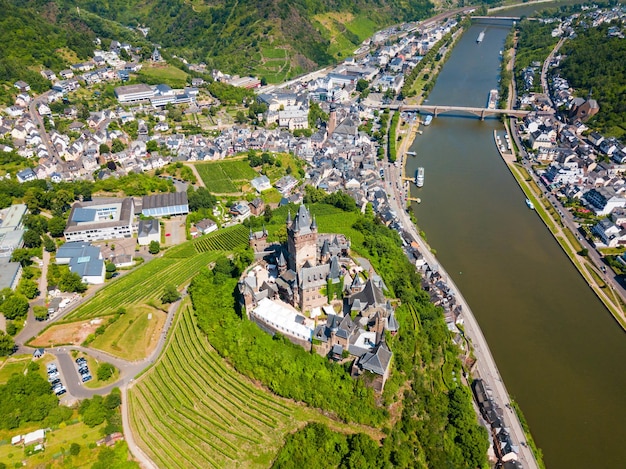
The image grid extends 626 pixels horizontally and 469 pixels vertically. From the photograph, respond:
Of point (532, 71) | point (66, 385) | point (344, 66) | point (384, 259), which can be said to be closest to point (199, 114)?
point (344, 66)

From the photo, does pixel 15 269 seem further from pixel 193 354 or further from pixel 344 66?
pixel 344 66

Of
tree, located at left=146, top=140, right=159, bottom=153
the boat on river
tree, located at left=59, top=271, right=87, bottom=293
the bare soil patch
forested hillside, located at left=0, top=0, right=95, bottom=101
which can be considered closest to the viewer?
the bare soil patch

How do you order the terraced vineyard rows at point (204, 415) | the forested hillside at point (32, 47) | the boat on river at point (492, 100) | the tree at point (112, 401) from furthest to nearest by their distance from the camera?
1. the boat on river at point (492, 100)
2. the forested hillside at point (32, 47)
3. the tree at point (112, 401)
4. the terraced vineyard rows at point (204, 415)

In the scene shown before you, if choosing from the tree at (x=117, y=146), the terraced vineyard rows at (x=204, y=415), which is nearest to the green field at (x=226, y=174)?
the tree at (x=117, y=146)

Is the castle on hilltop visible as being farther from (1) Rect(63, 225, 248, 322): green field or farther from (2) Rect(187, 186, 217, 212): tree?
(2) Rect(187, 186, 217, 212): tree

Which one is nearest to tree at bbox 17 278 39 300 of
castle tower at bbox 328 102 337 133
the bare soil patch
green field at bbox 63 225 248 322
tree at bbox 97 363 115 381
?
green field at bbox 63 225 248 322

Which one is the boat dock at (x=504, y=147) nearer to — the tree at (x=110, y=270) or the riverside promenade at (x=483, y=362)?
the riverside promenade at (x=483, y=362)
